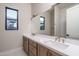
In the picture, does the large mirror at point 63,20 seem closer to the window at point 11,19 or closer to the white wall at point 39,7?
the white wall at point 39,7

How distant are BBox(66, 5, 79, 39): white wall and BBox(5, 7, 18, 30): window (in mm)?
2409

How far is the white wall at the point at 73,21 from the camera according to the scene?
186 cm

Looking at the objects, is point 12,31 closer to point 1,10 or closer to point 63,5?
point 1,10

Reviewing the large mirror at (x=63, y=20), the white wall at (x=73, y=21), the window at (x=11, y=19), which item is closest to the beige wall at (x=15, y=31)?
the window at (x=11, y=19)

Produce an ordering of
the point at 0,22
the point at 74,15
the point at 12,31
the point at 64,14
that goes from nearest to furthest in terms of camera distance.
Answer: the point at 74,15 → the point at 64,14 → the point at 0,22 → the point at 12,31

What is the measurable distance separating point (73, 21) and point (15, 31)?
2.62 meters

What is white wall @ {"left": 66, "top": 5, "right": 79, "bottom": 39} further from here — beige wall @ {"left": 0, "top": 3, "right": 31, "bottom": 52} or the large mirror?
beige wall @ {"left": 0, "top": 3, "right": 31, "bottom": 52}

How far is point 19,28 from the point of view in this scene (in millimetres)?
4043

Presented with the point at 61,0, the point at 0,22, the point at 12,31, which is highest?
the point at 61,0

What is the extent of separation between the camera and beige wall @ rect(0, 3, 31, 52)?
3459 millimetres

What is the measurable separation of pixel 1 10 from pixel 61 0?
253 centimetres

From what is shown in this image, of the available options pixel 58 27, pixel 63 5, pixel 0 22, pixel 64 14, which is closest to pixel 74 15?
pixel 64 14

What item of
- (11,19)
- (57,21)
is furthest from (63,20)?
(11,19)

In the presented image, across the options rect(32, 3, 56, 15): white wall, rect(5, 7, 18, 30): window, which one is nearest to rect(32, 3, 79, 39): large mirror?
rect(32, 3, 56, 15): white wall
